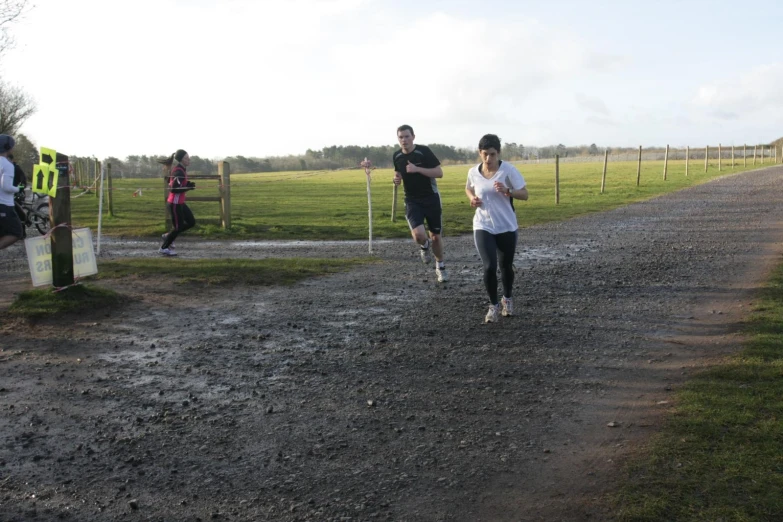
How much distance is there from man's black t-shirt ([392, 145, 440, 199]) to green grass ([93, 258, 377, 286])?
7.18 feet

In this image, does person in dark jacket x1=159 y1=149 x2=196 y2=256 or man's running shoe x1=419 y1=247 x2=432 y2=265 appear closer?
man's running shoe x1=419 y1=247 x2=432 y2=265

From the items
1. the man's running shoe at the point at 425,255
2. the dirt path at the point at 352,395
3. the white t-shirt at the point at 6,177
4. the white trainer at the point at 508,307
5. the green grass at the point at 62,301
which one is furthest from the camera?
the man's running shoe at the point at 425,255

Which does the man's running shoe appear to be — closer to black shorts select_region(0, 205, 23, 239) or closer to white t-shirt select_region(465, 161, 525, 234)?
white t-shirt select_region(465, 161, 525, 234)

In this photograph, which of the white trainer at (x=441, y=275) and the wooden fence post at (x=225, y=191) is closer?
the white trainer at (x=441, y=275)

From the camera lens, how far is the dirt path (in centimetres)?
401

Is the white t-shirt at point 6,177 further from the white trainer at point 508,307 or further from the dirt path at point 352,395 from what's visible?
the white trainer at point 508,307

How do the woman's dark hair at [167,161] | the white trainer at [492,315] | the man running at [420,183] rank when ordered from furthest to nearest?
the woman's dark hair at [167,161] < the man running at [420,183] < the white trainer at [492,315]

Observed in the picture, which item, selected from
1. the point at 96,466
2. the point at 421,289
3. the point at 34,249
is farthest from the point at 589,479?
the point at 34,249

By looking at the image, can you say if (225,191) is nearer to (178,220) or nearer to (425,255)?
(178,220)

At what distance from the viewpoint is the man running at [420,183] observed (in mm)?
10320

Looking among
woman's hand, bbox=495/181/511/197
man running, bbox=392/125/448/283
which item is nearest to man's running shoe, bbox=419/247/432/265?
man running, bbox=392/125/448/283

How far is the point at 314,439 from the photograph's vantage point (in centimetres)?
480

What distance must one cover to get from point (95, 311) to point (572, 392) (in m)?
5.68

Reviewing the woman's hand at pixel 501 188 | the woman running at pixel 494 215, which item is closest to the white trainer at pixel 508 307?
the woman running at pixel 494 215
